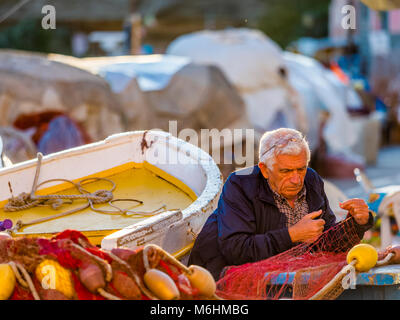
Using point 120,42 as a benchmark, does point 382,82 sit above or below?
below

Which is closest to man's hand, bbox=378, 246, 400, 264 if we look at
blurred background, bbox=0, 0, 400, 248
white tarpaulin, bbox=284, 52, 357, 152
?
blurred background, bbox=0, 0, 400, 248

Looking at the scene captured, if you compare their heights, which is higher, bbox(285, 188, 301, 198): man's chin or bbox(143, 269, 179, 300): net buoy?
bbox(285, 188, 301, 198): man's chin

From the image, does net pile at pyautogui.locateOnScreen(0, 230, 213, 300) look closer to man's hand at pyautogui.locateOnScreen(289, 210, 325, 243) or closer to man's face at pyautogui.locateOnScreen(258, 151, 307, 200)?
man's hand at pyautogui.locateOnScreen(289, 210, 325, 243)

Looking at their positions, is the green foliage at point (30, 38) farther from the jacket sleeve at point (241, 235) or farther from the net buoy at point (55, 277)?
the net buoy at point (55, 277)

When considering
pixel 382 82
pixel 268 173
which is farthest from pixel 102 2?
pixel 268 173

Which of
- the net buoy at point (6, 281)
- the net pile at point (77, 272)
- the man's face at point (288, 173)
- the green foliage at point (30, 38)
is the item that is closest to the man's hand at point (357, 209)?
the man's face at point (288, 173)

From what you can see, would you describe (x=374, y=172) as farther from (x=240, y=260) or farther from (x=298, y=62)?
(x=240, y=260)

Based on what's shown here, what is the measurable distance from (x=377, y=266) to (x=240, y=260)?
618 millimetres

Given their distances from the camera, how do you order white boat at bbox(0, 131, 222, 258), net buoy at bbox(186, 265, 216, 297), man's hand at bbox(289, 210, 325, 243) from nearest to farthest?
net buoy at bbox(186, 265, 216, 297)
man's hand at bbox(289, 210, 325, 243)
white boat at bbox(0, 131, 222, 258)

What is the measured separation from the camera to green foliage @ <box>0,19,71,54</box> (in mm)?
19109

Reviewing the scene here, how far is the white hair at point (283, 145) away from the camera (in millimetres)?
2869

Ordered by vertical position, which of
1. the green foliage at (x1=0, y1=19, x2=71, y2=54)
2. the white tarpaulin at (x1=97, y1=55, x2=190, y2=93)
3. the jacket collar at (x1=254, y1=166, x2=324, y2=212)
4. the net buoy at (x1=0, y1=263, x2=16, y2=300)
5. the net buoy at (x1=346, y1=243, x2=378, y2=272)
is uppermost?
the green foliage at (x1=0, y1=19, x2=71, y2=54)

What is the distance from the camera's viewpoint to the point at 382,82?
21.3 meters

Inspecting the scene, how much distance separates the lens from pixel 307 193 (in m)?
3.12
